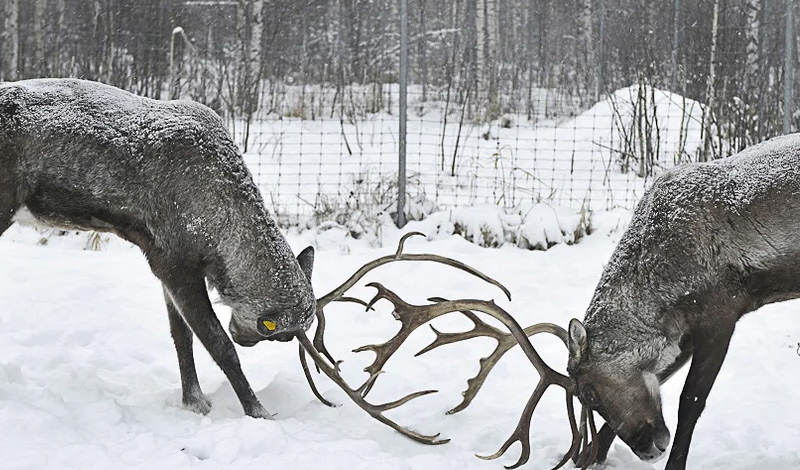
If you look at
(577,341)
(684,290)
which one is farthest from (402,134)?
(684,290)

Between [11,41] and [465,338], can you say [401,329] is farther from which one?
[11,41]

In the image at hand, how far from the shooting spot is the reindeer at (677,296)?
376cm

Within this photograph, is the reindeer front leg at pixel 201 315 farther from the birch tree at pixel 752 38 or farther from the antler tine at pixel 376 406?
the birch tree at pixel 752 38

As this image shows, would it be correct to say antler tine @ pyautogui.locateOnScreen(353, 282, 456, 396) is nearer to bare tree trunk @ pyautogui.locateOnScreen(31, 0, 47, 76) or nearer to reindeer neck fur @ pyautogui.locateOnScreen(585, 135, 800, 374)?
reindeer neck fur @ pyautogui.locateOnScreen(585, 135, 800, 374)

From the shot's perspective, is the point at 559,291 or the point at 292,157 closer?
the point at 559,291

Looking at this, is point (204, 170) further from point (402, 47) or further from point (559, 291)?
point (402, 47)

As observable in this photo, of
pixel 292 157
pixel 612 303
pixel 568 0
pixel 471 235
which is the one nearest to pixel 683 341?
pixel 612 303

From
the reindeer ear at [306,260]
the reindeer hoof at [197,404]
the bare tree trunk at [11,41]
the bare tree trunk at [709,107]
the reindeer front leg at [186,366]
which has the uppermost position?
the bare tree trunk at [11,41]

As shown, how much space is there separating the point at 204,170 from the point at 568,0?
25.7m

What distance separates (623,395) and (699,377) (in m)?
0.35

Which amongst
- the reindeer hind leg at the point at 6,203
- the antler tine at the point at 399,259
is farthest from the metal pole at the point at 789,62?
the reindeer hind leg at the point at 6,203

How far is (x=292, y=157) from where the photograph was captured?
11.8 m

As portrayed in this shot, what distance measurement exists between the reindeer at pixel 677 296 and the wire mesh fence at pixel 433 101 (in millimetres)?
4395

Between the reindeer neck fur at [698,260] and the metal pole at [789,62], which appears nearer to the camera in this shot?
the reindeer neck fur at [698,260]
